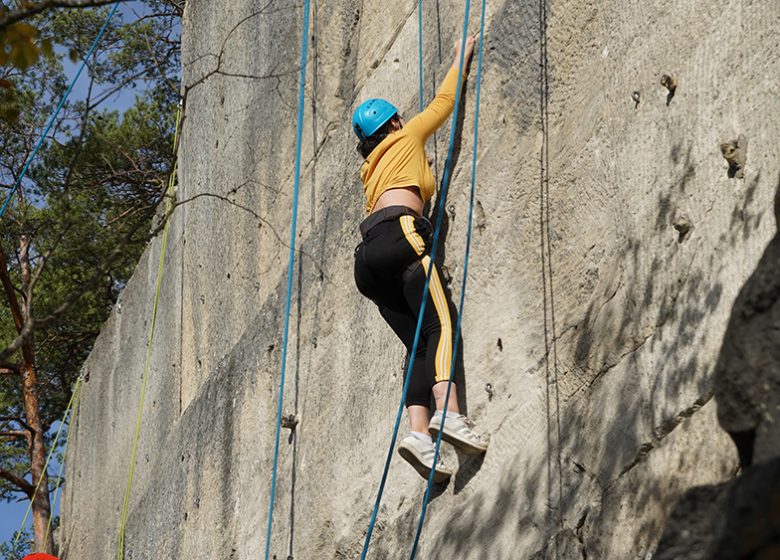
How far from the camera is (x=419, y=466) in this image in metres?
4.39

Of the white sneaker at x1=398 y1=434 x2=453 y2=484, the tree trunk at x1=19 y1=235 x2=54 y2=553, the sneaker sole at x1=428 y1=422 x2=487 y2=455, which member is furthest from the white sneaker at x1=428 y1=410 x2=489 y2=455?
the tree trunk at x1=19 y1=235 x2=54 y2=553

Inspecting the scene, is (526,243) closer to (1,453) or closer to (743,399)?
(743,399)

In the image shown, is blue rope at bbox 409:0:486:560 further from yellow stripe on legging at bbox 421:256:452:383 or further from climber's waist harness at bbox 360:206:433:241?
climber's waist harness at bbox 360:206:433:241

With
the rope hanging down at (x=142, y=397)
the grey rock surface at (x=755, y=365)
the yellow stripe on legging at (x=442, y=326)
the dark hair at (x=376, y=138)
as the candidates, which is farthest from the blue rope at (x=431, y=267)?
the rope hanging down at (x=142, y=397)

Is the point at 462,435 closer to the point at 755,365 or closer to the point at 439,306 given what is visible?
the point at 439,306

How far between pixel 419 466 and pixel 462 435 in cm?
28

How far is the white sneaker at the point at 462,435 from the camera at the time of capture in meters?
4.18

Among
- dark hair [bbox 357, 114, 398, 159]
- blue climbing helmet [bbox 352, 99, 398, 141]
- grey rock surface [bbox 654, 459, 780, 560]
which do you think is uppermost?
blue climbing helmet [bbox 352, 99, 398, 141]

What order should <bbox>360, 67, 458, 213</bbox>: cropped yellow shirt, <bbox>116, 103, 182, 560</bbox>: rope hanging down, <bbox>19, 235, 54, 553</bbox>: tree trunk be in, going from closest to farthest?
<bbox>360, 67, 458, 213</bbox>: cropped yellow shirt < <bbox>116, 103, 182, 560</bbox>: rope hanging down < <bbox>19, 235, 54, 553</bbox>: tree trunk

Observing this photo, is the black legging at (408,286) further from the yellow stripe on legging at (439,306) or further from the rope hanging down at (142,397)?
the rope hanging down at (142,397)

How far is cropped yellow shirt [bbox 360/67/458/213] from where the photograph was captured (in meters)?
4.71

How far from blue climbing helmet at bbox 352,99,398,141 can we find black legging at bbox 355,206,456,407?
0.38m

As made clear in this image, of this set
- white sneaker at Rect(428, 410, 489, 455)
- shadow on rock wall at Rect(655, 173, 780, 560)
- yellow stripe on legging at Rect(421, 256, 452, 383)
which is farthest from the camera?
yellow stripe on legging at Rect(421, 256, 452, 383)

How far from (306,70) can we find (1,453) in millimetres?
9378
